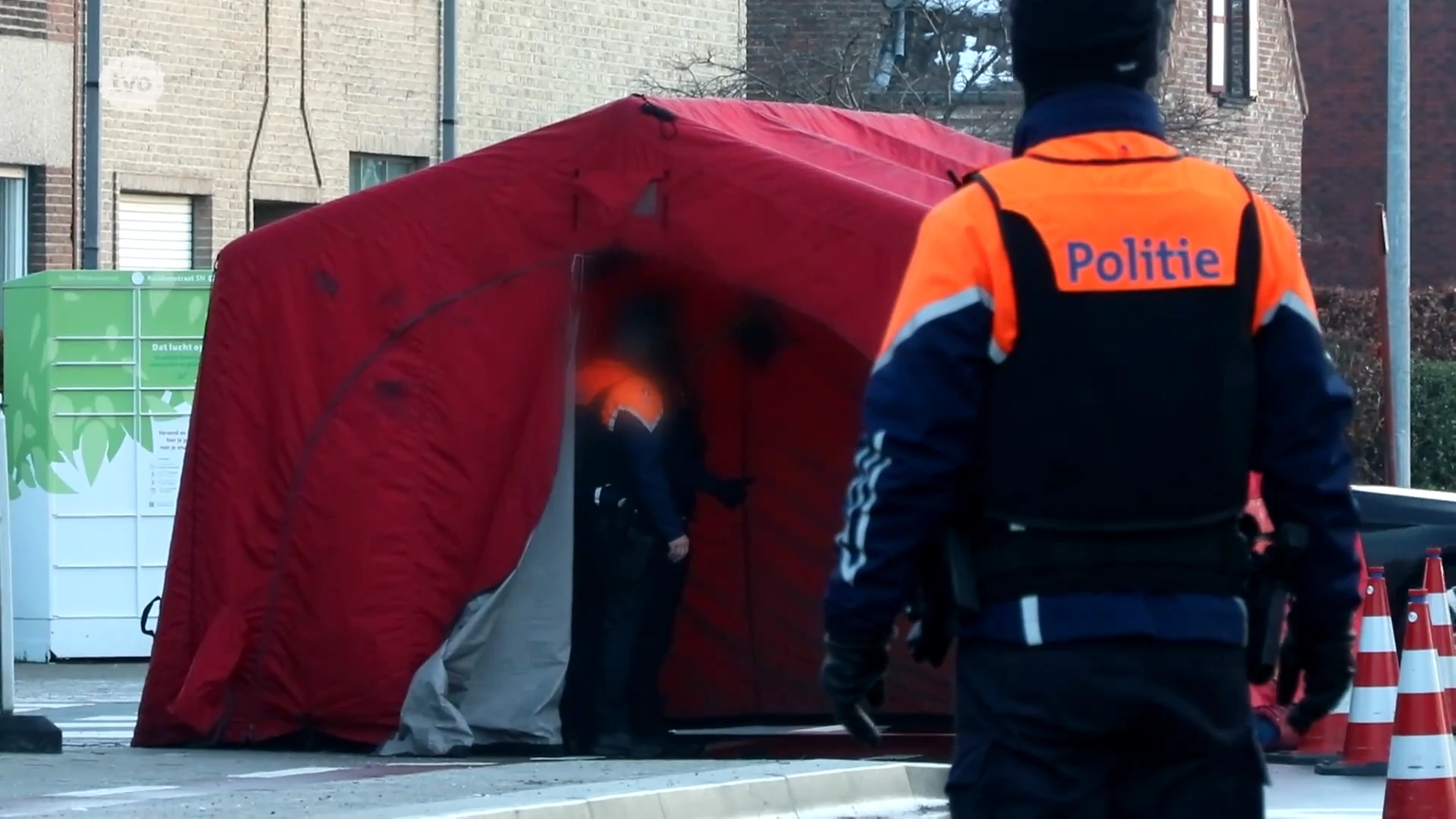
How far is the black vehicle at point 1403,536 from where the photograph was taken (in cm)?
1166

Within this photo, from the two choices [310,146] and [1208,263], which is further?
[310,146]

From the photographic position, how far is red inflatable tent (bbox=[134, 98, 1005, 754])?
952 cm

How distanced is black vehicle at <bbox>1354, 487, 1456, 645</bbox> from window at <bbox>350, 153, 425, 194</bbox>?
1276 centimetres

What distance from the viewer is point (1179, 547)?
3.66 m

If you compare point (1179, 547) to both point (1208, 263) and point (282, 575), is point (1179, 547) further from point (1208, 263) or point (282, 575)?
point (282, 575)

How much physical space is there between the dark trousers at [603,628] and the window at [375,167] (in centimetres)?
1340

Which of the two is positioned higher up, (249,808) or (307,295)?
(307,295)

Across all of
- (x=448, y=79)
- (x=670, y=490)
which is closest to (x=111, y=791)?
(x=670, y=490)

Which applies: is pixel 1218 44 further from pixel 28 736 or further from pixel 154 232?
pixel 28 736

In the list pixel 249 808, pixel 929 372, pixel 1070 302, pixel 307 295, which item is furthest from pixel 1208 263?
pixel 307 295

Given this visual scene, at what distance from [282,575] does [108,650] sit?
5.20m

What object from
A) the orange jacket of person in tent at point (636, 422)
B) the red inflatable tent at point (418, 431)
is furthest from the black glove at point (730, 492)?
the red inflatable tent at point (418, 431)

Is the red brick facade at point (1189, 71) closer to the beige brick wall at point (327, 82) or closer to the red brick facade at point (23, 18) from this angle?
the beige brick wall at point (327, 82)

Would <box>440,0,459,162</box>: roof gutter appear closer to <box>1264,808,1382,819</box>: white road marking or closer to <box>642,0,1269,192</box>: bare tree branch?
<box>642,0,1269,192</box>: bare tree branch
